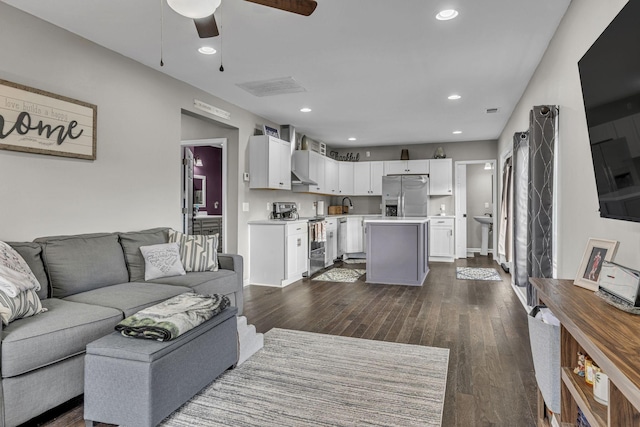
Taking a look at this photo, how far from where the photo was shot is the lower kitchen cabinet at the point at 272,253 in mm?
5328

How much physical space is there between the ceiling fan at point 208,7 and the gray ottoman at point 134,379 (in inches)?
63.3

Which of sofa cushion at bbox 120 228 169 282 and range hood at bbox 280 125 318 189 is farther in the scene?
range hood at bbox 280 125 318 189

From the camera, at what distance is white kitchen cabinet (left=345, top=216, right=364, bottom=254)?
8.03 meters

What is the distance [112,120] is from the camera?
3428 millimetres

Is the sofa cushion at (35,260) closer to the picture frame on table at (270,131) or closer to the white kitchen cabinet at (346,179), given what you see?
the picture frame on table at (270,131)

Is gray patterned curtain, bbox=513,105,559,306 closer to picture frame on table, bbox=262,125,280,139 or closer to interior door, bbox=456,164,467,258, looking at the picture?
picture frame on table, bbox=262,125,280,139

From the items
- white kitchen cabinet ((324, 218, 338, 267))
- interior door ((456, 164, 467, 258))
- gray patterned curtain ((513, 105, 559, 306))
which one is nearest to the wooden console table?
gray patterned curtain ((513, 105, 559, 306))

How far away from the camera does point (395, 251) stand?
551cm

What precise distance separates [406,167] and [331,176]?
5.49 ft

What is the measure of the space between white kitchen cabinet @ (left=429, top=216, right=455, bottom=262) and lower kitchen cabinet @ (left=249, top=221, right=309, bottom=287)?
3.46m

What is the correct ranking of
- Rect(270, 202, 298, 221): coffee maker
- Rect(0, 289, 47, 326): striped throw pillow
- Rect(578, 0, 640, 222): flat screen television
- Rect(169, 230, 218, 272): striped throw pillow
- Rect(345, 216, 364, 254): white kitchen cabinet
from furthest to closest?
Rect(345, 216, 364, 254): white kitchen cabinet < Rect(270, 202, 298, 221): coffee maker < Rect(169, 230, 218, 272): striped throw pillow < Rect(0, 289, 47, 326): striped throw pillow < Rect(578, 0, 640, 222): flat screen television

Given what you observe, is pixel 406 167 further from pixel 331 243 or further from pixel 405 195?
pixel 331 243

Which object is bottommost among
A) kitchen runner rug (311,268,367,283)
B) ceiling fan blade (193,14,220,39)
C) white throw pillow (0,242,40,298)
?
kitchen runner rug (311,268,367,283)

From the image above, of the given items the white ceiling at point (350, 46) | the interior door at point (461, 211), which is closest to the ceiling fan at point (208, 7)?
the white ceiling at point (350, 46)
